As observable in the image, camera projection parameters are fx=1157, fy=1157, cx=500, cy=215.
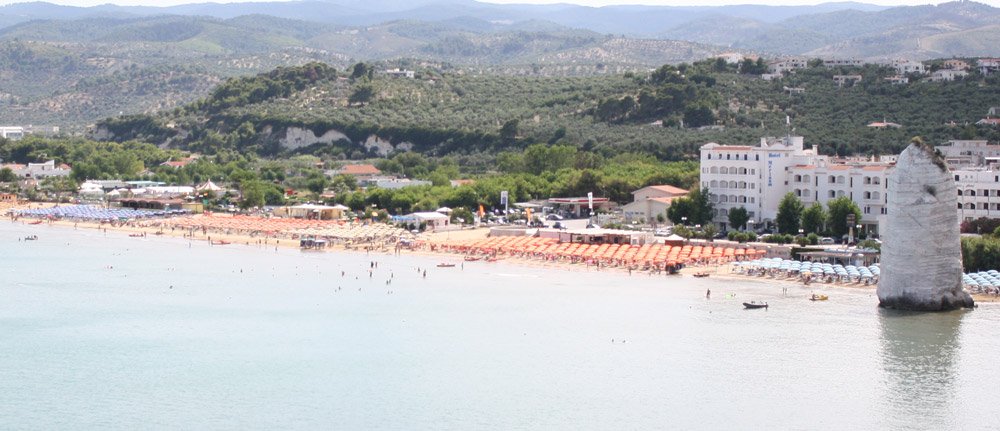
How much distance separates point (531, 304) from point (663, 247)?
12.3 metres

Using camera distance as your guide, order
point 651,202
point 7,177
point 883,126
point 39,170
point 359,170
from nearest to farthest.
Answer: point 651,202
point 883,126
point 359,170
point 7,177
point 39,170

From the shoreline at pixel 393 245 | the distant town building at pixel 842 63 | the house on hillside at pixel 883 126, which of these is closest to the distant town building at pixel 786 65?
the distant town building at pixel 842 63

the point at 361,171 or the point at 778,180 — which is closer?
the point at 778,180

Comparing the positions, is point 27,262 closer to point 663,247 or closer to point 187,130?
point 663,247

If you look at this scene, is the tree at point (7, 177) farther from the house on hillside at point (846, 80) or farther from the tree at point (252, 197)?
the house on hillside at point (846, 80)

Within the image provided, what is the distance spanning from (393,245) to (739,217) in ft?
53.9

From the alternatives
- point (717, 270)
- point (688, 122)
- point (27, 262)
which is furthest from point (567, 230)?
point (688, 122)

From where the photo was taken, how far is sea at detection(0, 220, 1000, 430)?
1001 inches

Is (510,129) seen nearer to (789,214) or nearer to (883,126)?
(883,126)

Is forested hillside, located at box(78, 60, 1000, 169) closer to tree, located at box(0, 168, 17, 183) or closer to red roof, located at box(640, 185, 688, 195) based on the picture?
red roof, located at box(640, 185, 688, 195)

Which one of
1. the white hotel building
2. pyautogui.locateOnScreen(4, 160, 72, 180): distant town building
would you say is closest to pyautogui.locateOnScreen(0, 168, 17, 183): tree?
pyautogui.locateOnScreen(4, 160, 72, 180): distant town building

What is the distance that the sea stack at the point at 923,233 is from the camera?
33.7m

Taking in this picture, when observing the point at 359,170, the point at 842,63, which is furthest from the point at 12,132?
the point at 842,63

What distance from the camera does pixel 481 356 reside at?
3061 cm
